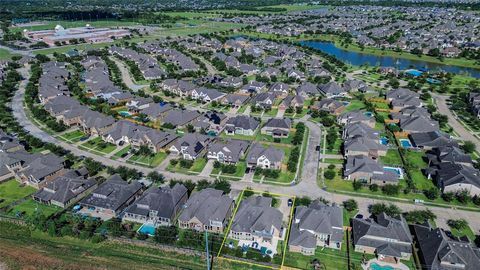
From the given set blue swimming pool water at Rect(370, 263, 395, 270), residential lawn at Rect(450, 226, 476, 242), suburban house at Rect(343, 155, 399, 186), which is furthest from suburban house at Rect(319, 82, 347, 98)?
blue swimming pool water at Rect(370, 263, 395, 270)

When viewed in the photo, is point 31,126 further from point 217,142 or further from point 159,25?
point 159,25

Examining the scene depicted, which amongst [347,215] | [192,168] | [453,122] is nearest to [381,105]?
[453,122]

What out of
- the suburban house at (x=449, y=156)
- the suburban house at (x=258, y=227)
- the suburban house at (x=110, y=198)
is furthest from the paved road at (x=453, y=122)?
the suburban house at (x=110, y=198)

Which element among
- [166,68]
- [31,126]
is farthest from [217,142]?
[166,68]

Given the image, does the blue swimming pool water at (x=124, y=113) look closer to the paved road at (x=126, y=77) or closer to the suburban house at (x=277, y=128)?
the paved road at (x=126, y=77)

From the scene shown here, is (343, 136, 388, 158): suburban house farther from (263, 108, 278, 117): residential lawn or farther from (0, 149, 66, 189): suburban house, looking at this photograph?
(0, 149, 66, 189): suburban house

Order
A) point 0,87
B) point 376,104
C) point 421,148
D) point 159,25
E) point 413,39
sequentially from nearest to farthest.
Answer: point 421,148 → point 376,104 → point 0,87 → point 413,39 → point 159,25

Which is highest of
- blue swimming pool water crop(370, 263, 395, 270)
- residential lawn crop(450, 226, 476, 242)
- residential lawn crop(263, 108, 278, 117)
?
residential lawn crop(263, 108, 278, 117)
